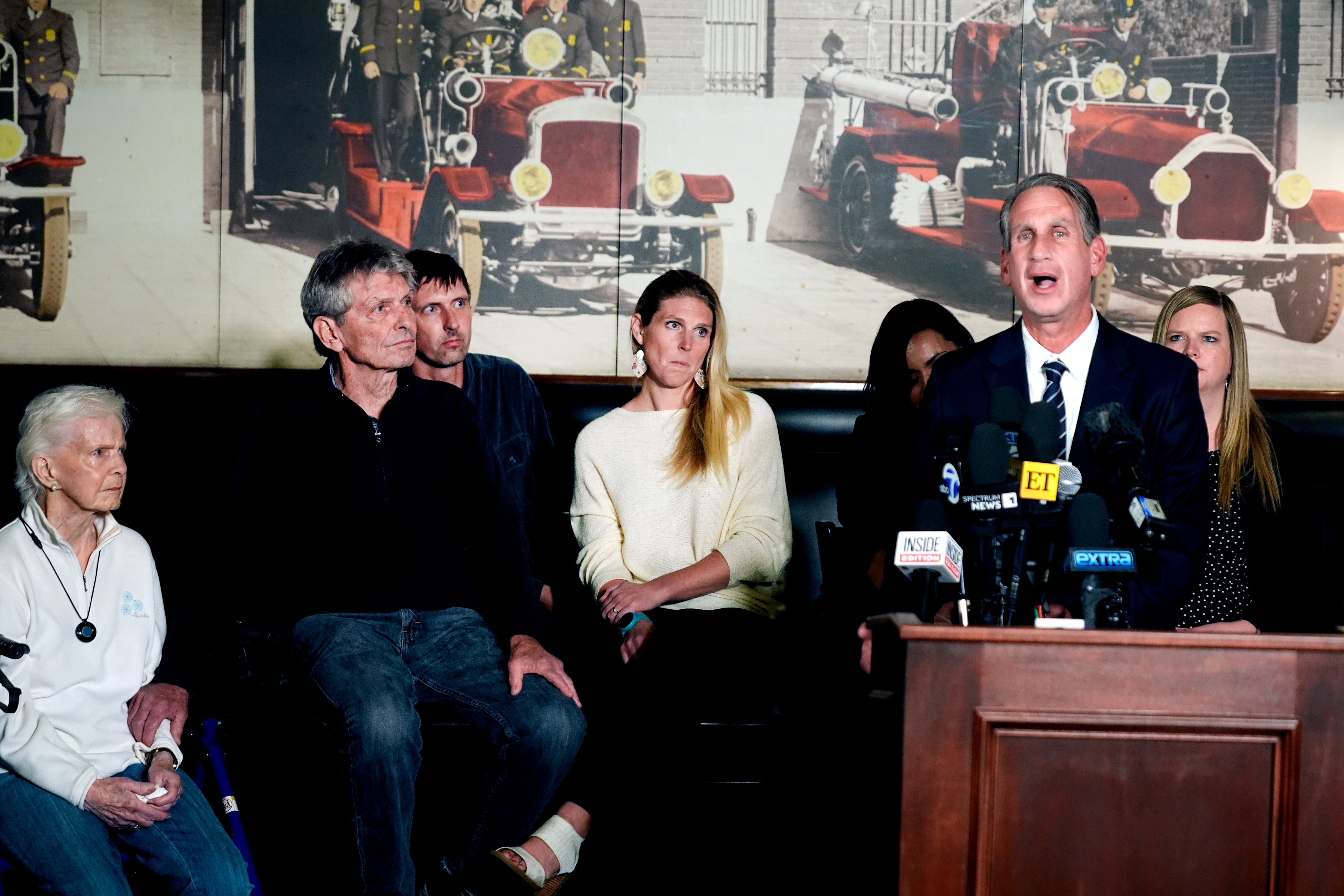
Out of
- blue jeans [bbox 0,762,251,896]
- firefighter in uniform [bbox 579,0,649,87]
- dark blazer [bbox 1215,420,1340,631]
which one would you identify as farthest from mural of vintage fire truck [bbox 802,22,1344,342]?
blue jeans [bbox 0,762,251,896]

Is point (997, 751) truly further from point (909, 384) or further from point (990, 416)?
point (909, 384)

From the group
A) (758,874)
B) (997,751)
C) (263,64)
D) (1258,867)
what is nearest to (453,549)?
(758,874)

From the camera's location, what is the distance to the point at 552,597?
3.22 metres

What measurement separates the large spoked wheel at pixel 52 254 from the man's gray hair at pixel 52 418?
174cm

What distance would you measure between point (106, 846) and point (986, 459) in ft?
5.45

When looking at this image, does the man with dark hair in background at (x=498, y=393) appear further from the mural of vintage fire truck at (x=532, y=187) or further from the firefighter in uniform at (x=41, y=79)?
the firefighter in uniform at (x=41, y=79)

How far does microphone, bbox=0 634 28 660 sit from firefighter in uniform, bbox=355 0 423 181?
229 cm

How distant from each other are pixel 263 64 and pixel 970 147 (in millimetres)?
2381

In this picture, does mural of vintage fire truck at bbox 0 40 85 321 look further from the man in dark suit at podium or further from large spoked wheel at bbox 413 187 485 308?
the man in dark suit at podium

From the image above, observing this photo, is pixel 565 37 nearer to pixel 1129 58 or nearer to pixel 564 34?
pixel 564 34

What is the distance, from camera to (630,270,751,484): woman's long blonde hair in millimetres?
3000

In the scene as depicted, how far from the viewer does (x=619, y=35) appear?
4098mm

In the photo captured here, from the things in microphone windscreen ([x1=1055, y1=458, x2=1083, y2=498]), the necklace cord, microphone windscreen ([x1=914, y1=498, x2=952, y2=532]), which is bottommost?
the necklace cord

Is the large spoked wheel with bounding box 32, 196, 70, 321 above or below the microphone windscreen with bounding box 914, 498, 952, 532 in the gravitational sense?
above
